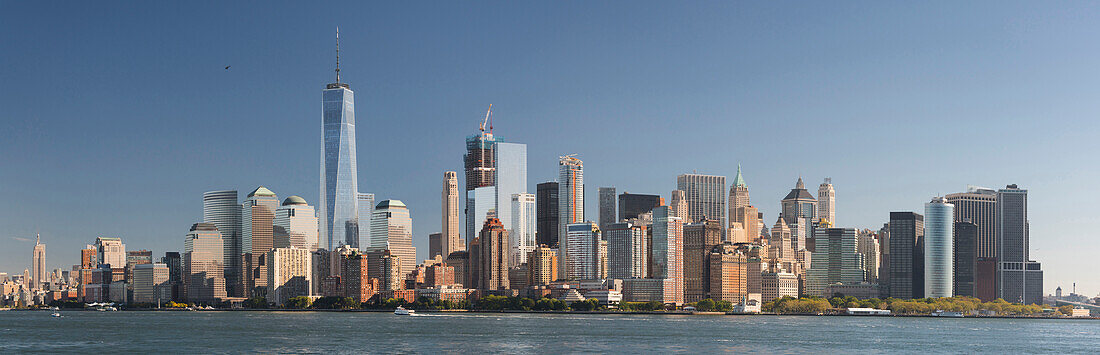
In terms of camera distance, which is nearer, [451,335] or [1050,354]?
[1050,354]

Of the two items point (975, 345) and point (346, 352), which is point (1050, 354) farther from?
point (346, 352)

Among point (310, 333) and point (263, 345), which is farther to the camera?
point (310, 333)

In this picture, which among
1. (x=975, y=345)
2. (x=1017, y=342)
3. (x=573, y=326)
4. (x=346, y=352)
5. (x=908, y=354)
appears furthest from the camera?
(x=573, y=326)

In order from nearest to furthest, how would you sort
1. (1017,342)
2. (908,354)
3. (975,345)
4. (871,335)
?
1. (908,354)
2. (975,345)
3. (1017,342)
4. (871,335)

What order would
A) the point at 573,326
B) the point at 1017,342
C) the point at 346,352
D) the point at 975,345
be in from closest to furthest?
1. the point at 346,352
2. the point at 975,345
3. the point at 1017,342
4. the point at 573,326

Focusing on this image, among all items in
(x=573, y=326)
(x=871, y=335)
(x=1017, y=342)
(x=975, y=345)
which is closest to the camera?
(x=975, y=345)

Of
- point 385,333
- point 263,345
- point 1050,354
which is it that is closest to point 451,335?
point 385,333

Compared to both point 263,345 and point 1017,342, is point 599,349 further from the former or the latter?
point 1017,342

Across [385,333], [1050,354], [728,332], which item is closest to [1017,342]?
[1050,354]
